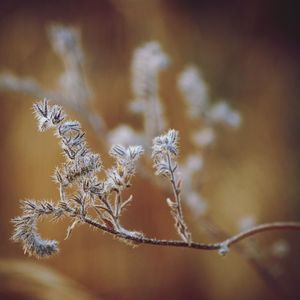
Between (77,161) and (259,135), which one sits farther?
(259,135)

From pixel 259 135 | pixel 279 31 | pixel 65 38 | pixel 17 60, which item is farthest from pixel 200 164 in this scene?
pixel 17 60

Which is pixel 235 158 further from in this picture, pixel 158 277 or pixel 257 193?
pixel 158 277

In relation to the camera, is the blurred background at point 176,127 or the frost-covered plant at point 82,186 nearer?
the frost-covered plant at point 82,186

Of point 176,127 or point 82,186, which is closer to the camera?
point 82,186

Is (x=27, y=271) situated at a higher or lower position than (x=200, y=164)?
lower

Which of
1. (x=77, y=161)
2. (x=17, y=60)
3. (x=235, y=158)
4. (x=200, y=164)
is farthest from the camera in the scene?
(x=17, y=60)

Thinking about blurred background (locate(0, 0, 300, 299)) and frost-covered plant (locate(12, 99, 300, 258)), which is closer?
frost-covered plant (locate(12, 99, 300, 258))

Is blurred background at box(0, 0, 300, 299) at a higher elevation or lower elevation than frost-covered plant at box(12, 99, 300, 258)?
higher

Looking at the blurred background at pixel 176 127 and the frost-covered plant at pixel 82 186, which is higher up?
the blurred background at pixel 176 127
